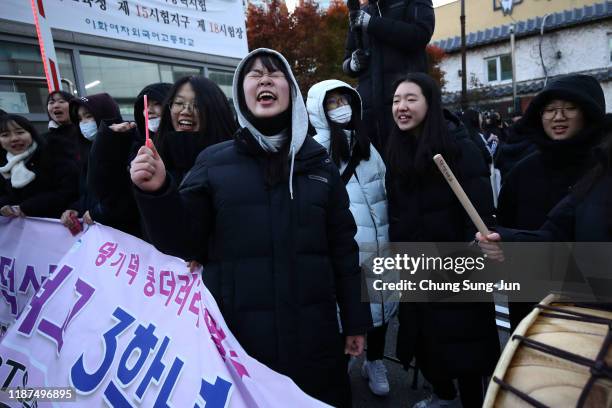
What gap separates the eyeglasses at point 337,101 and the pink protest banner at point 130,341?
1421mm

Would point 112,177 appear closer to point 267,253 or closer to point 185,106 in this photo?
point 185,106

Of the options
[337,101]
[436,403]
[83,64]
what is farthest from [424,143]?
[83,64]

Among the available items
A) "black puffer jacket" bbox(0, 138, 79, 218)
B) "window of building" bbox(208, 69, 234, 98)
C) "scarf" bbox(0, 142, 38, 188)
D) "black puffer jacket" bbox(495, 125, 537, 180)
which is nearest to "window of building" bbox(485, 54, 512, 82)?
"window of building" bbox(208, 69, 234, 98)

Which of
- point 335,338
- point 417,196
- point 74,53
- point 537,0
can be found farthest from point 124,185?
point 537,0

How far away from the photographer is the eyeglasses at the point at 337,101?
263cm

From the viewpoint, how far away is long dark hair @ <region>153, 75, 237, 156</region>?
2.15 metres

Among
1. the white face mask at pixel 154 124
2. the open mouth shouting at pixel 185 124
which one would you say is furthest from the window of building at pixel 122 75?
the open mouth shouting at pixel 185 124

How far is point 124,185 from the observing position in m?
2.09

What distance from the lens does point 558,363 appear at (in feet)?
3.46

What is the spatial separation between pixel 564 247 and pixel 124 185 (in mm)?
2059

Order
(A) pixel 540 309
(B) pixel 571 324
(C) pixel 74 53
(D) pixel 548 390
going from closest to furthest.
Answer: (D) pixel 548 390, (B) pixel 571 324, (A) pixel 540 309, (C) pixel 74 53

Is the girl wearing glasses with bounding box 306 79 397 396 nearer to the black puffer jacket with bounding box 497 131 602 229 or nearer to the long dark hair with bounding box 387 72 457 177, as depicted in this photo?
the long dark hair with bounding box 387 72 457 177

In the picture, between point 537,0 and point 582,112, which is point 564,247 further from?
point 537,0

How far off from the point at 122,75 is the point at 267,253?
608cm
